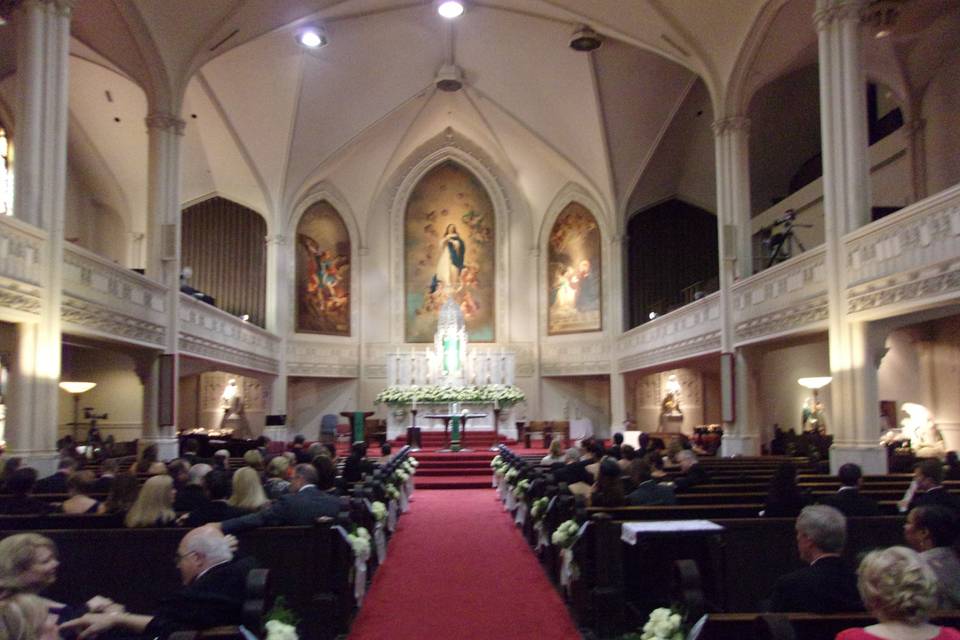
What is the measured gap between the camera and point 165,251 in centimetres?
1574

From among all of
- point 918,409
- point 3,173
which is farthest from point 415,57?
point 918,409

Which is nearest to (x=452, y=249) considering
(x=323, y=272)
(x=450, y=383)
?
(x=323, y=272)

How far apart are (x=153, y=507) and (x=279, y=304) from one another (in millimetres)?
20054

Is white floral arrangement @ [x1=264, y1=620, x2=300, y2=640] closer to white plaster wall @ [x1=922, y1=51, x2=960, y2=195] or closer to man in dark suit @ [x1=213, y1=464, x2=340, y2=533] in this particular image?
man in dark suit @ [x1=213, y1=464, x2=340, y2=533]

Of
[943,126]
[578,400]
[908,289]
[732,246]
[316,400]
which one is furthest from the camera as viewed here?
[578,400]

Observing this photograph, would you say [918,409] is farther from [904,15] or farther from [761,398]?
[904,15]

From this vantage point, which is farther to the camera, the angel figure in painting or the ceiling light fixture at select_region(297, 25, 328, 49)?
the angel figure in painting

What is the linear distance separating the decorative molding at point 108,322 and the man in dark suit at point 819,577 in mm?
10834

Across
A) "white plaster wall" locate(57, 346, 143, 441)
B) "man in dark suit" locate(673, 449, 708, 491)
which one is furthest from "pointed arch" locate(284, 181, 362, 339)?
"man in dark suit" locate(673, 449, 708, 491)

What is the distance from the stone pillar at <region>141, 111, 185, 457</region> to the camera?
15492 mm

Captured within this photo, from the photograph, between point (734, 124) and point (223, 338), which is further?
point (223, 338)

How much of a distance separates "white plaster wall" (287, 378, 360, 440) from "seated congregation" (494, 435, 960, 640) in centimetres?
1686

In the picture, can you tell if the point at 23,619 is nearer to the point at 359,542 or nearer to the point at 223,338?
the point at 359,542

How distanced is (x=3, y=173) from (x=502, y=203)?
1531 centimetres
